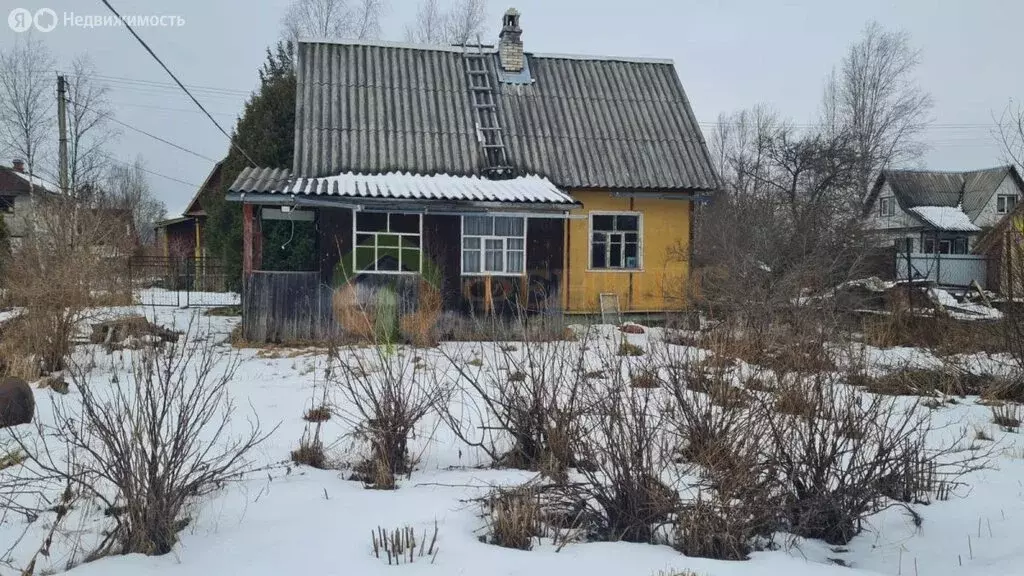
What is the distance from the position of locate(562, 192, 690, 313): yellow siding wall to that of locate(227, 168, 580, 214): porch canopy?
1.39m

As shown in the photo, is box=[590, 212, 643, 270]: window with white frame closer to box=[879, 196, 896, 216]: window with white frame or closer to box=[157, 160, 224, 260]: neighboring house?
box=[157, 160, 224, 260]: neighboring house

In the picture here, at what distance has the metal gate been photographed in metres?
20.2

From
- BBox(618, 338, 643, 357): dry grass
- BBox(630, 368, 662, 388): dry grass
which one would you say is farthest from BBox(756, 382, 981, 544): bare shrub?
BBox(618, 338, 643, 357): dry grass

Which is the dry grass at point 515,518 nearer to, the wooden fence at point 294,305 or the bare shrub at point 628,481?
the bare shrub at point 628,481

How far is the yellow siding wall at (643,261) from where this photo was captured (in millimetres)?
14625

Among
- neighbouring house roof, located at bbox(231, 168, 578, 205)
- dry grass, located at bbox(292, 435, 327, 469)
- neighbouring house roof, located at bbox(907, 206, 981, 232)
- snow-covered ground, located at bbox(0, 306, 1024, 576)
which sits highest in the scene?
neighbouring house roof, located at bbox(907, 206, 981, 232)

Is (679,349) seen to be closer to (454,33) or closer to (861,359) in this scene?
(861,359)

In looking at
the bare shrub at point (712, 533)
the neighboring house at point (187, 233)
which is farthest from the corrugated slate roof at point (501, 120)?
the neighboring house at point (187, 233)

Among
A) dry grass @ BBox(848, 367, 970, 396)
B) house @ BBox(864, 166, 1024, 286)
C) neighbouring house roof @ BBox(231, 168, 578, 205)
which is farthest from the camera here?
house @ BBox(864, 166, 1024, 286)

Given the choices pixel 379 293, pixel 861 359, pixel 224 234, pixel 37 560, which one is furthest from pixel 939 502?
pixel 224 234

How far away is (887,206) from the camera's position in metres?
41.2

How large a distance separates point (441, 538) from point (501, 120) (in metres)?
12.1

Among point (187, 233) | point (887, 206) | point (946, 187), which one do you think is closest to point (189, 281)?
point (187, 233)

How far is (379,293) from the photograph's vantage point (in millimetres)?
12625
